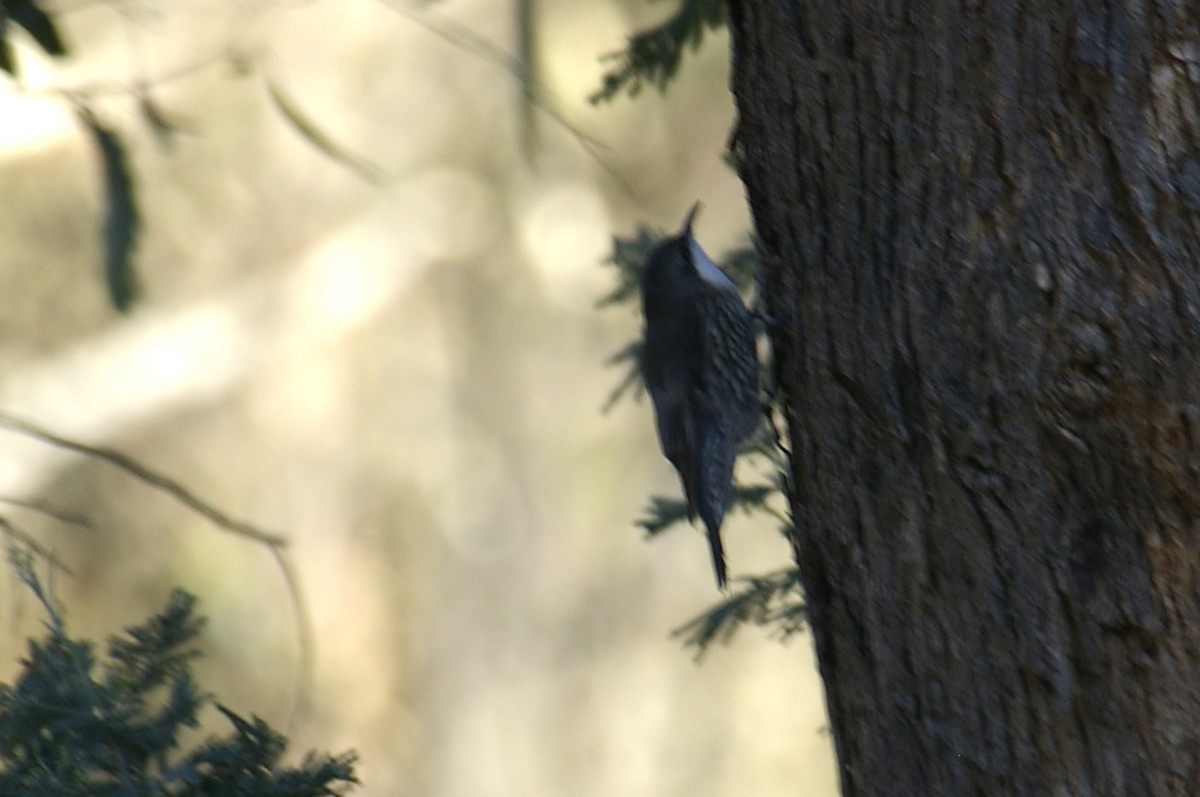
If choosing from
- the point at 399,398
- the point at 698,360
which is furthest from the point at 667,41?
the point at 399,398

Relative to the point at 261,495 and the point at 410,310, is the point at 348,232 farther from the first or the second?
the point at 261,495

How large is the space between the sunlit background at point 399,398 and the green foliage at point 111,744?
11.7 feet

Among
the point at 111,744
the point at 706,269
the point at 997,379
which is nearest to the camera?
the point at 997,379

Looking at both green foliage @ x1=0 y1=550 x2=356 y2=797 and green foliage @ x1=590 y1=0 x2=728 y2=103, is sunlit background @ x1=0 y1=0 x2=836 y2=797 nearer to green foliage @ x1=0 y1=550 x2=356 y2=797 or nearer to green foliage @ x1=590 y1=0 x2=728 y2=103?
green foliage @ x1=590 y1=0 x2=728 y2=103

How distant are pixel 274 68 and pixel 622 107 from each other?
5.31 feet

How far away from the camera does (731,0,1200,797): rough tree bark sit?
1.37 metres

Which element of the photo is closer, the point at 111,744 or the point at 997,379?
the point at 997,379

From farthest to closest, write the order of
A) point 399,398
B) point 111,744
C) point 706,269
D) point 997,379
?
1. point 399,398
2. point 706,269
3. point 111,744
4. point 997,379

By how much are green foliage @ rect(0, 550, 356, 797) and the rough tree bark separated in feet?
2.68

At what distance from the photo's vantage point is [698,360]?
2918 millimetres

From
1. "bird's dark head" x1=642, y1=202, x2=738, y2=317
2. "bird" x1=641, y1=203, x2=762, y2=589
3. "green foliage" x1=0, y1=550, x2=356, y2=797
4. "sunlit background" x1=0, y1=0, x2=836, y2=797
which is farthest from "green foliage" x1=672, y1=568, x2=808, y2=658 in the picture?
"sunlit background" x1=0, y1=0, x2=836, y2=797

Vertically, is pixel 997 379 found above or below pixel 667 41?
below

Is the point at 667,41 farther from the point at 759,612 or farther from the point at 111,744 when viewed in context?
the point at 111,744

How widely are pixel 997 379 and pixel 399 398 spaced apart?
5176 mm
